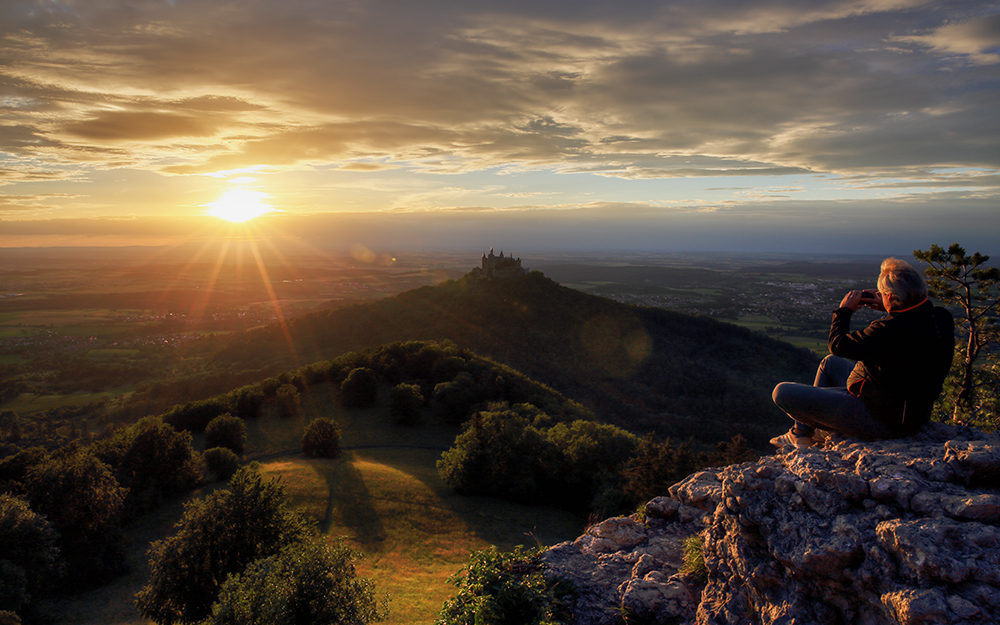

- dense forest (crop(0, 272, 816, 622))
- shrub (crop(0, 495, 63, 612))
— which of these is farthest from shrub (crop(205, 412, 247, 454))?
shrub (crop(0, 495, 63, 612))

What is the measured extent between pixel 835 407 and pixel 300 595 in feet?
35.2

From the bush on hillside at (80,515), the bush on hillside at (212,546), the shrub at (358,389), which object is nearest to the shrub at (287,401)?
the shrub at (358,389)

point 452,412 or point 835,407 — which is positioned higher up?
point 835,407

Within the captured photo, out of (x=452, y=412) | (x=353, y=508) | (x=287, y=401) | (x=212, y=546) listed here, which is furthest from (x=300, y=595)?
(x=287, y=401)

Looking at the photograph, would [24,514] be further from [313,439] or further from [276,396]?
[276,396]

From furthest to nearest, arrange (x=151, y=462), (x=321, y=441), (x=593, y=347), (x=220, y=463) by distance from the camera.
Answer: (x=593, y=347) < (x=321, y=441) < (x=220, y=463) < (x=151, y=462)

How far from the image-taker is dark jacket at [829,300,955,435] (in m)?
5.38

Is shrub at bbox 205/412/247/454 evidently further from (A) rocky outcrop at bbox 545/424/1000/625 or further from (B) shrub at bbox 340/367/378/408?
(A) rocky outcrop at bbox 545/424/1000/625

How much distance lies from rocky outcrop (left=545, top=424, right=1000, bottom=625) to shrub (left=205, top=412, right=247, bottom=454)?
129 feet

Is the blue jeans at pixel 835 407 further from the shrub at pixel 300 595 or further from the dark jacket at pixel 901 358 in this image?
the shrub at pixel 300 595

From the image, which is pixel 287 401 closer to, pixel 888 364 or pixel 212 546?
pixel 212 546

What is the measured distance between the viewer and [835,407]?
244 inches

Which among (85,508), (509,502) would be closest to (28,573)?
(85,508)

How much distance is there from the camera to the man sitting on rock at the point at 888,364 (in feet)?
17.7
